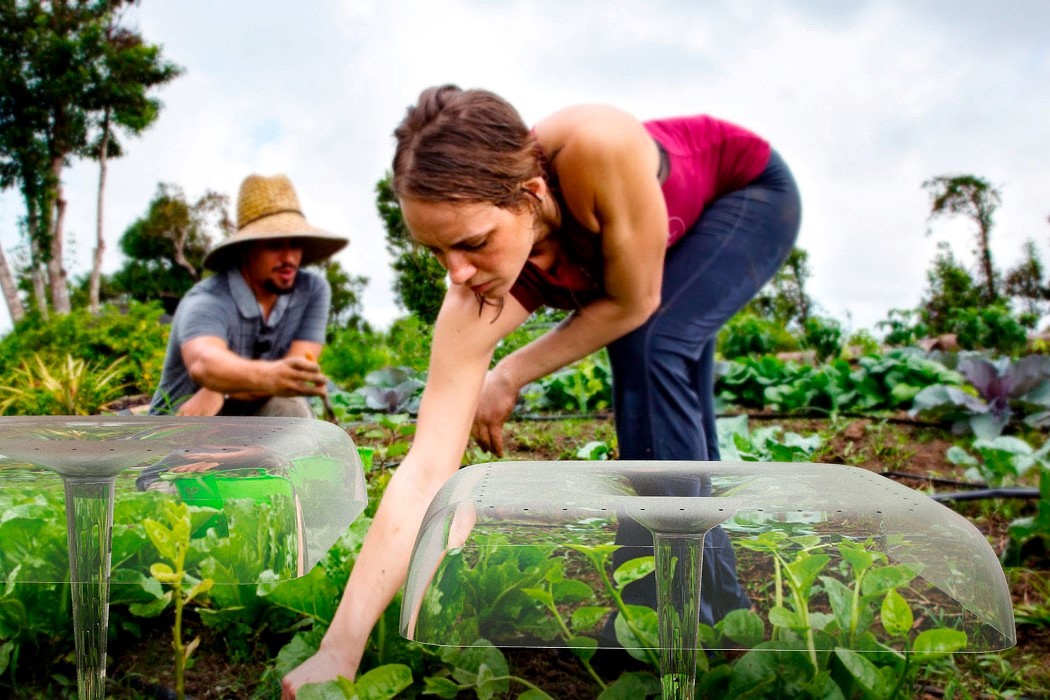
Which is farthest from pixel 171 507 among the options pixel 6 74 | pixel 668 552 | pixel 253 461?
pixel 6 74

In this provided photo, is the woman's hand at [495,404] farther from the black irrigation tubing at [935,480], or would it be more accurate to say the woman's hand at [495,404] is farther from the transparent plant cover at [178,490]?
the black irrigation tubing at [935,480]

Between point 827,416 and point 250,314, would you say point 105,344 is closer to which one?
point 250,314

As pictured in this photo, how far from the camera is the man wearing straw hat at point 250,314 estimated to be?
271 centimetres

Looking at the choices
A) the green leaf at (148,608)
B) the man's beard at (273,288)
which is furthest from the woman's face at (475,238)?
the man's beard at (273,288)

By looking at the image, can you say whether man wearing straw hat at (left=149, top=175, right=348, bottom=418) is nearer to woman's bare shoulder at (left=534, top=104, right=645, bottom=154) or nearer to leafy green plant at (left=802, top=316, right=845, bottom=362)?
woman's bare shoulder at (left=534, top=104, right=645, bottom=154)

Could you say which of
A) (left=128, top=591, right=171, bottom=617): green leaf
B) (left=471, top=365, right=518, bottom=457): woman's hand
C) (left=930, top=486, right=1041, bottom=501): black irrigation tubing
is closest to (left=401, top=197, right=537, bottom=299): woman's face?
(left=471, top=365, right=518, bottom=457): woman's hand

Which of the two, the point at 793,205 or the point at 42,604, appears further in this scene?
the point at 793,205

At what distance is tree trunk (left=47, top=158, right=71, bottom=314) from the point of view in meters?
17.2

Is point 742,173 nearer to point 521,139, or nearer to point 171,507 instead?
point 521,139

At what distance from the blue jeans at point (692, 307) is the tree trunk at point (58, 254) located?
18.0 m

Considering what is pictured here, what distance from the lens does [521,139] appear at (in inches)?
55.2

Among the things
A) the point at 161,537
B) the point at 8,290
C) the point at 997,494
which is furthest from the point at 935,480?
the point at 8,290

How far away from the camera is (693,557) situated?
86 cm

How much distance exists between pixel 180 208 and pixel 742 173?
85.4ft
